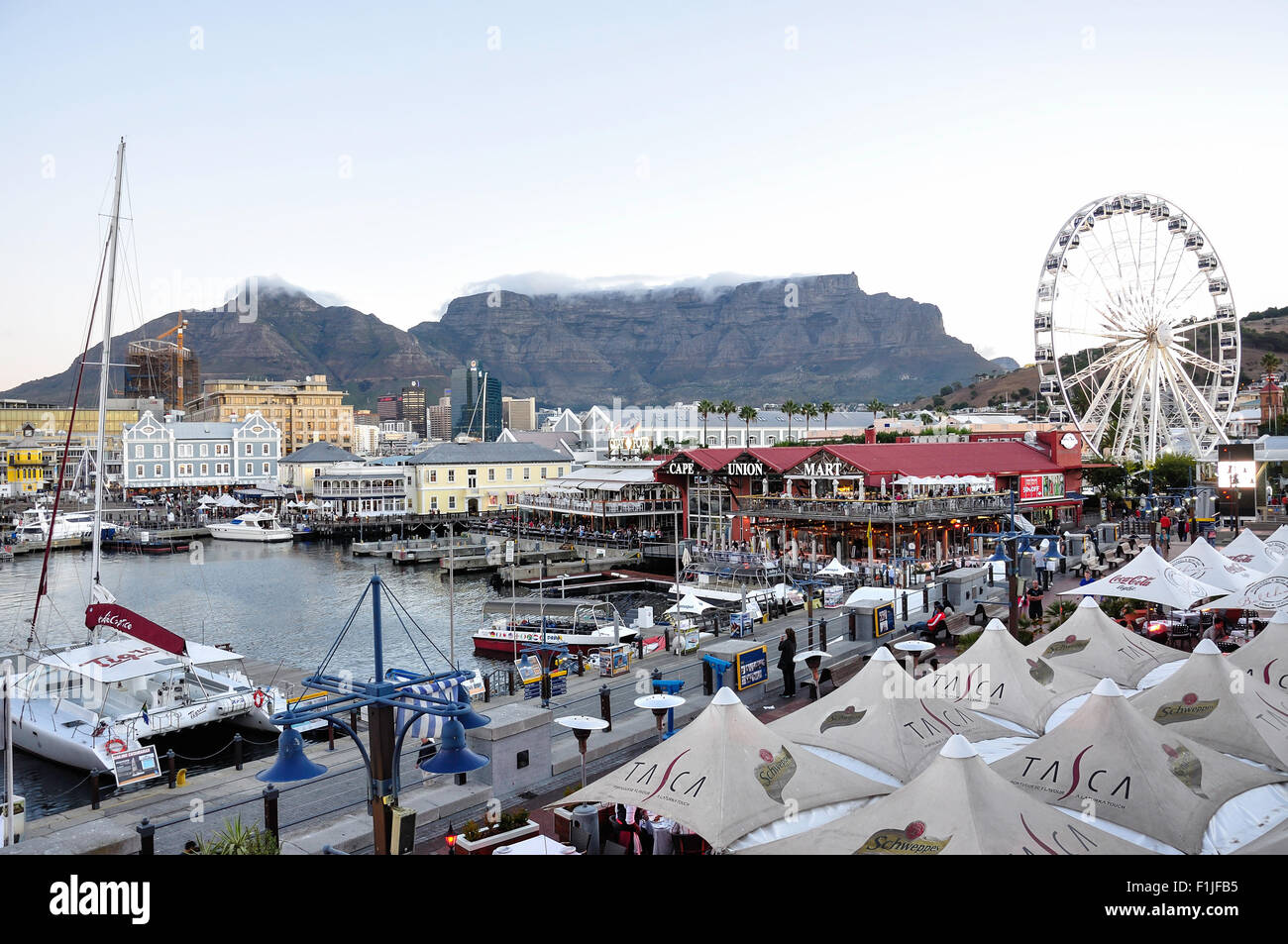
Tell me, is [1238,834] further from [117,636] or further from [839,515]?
[839,515]

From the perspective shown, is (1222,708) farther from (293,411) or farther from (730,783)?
(293,411)

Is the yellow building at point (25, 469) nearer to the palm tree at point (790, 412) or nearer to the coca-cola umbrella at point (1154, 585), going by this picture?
the palm tree at point (790, 412)

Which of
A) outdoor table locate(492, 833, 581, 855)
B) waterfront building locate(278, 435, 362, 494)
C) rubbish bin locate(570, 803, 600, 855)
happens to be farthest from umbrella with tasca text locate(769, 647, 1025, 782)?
waterfront building locate(278, 435, 362, 494)

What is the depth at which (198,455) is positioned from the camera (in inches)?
4535

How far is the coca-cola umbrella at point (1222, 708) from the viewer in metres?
12.3

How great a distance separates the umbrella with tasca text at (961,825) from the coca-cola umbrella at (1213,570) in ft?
64.1

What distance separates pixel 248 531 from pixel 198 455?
109 feet

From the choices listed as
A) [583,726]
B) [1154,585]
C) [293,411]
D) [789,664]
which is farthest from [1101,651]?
[293,411]

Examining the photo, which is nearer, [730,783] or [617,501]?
[730,783]

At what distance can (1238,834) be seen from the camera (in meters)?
9.88

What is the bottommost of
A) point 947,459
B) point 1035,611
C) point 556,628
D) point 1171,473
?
point 556,628

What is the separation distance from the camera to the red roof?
56312 mm
